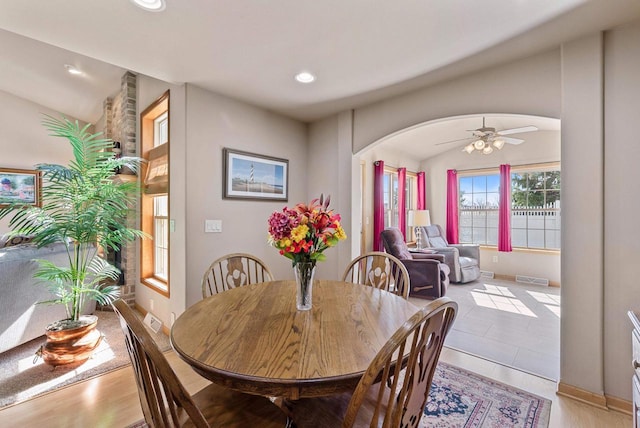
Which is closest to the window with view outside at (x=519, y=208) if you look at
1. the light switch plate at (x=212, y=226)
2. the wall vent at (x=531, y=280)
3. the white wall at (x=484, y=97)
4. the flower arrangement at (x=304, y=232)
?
the wall vent at (x=531, y=280)

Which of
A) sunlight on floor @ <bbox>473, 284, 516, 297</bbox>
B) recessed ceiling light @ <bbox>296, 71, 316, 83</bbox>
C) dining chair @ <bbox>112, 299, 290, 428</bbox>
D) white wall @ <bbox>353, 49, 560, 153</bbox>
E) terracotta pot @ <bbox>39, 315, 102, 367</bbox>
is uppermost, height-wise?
recessed ceiling light @ <bbox>296, 71, 316, 83</bbox>

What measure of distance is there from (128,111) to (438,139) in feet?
16.6

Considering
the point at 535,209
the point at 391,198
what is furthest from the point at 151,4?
the point at 535,209

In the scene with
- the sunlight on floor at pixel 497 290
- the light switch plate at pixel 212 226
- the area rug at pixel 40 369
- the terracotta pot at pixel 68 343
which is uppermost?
the light switch plate at pixel 212 226

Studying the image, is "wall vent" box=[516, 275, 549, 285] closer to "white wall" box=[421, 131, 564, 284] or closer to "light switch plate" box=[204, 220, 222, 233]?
"white wall" box=[421, 131, 564, 284]

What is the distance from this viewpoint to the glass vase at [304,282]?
53.1 inches

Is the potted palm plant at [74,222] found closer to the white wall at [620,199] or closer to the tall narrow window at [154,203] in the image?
the tall narrow window at [154,203]

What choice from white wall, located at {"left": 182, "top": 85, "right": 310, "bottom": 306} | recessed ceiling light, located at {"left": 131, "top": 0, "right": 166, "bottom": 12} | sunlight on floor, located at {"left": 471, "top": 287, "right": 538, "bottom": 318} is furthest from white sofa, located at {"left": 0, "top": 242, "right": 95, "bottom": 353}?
sunlight on floor, located at {"left": 471, "top": 287, "right": 538, "bottom": 318}

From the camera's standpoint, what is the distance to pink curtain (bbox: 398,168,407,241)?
5.60 meters

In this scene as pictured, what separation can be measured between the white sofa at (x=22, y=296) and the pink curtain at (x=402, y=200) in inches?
205

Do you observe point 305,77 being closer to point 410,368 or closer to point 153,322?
point 410,368

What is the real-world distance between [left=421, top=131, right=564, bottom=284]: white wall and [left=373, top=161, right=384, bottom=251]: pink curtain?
6.70 feet

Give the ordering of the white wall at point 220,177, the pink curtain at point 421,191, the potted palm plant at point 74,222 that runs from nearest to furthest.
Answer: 1. the potted palm plant at point 74,222
2. the white wall at point 220,177
3. the pink curtain at point 421,191

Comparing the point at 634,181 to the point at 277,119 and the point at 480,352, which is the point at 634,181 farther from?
the point at 277,119
